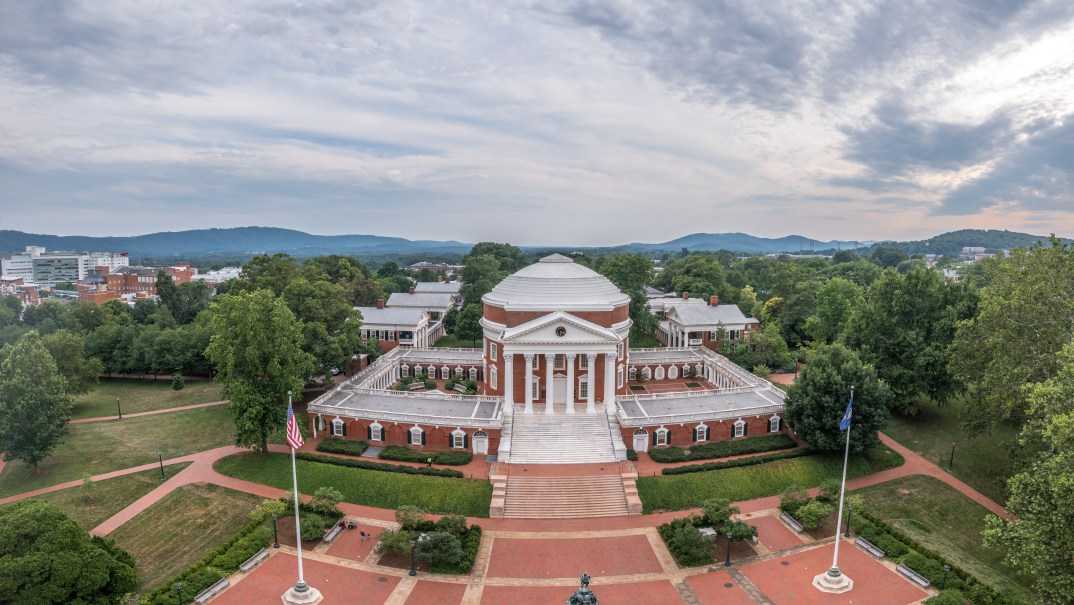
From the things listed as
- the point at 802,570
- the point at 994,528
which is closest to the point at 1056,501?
the point at 994,528

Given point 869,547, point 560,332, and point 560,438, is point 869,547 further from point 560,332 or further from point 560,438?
point 560,332

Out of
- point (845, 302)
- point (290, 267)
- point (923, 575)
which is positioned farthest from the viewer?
point (845, 302)

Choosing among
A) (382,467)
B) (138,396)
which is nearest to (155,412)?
(138,396)

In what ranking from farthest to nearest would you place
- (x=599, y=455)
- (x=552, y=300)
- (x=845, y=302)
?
(x=845, y=302), (x=552, y=300), (x=599, y=455)

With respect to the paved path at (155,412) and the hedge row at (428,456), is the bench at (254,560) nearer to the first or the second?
the hedge row at (428,456)

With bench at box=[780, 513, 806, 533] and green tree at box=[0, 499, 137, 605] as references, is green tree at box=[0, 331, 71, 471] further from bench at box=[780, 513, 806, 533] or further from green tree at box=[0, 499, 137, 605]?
bench at box=[780, 513, 806, 533]

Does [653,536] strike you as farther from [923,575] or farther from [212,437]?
[212,437]

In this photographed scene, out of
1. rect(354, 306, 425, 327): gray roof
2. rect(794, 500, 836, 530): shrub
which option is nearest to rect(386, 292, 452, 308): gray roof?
rect(354, 306, 425, 327): gray roof
